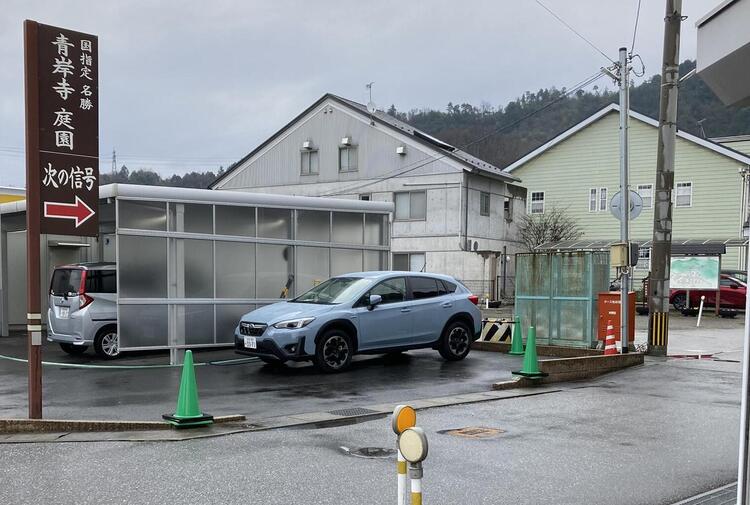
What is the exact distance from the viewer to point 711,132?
5400 centimetres

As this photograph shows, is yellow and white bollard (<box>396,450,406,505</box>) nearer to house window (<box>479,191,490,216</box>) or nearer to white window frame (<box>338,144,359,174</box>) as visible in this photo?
house window (<box>479,191,490,216</box>)

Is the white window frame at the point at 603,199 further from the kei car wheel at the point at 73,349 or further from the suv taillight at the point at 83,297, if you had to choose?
the suv taillight at the point at 83,297

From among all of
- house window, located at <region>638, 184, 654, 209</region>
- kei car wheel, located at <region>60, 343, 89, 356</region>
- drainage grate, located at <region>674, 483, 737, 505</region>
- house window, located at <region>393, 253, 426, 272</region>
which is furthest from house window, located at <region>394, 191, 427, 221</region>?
drainage grate, located at <region>674, 483, 737, 505</region>

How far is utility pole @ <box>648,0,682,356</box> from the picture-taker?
636 inches

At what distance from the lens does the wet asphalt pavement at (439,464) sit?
606 centimetres

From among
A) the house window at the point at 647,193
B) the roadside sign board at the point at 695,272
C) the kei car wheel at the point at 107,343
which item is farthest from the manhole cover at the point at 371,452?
the house window at the point at 647,193

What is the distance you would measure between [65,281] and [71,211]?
24.9 ft

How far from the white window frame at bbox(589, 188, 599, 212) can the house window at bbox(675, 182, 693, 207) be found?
13.1ft

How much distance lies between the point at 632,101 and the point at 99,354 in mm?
44536

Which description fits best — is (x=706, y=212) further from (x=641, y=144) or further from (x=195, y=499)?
(x=195, y=499)

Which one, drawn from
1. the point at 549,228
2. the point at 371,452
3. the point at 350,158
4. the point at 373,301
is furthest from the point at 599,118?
the point at 371,452

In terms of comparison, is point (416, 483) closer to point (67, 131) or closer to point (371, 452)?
point (371, 452)

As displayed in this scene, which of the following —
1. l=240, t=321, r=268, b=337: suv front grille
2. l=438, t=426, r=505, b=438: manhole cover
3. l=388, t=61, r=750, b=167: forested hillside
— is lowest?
l=438, t=426, r=505, b=438: manhole cover

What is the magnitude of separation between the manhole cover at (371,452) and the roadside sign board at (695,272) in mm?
22975
